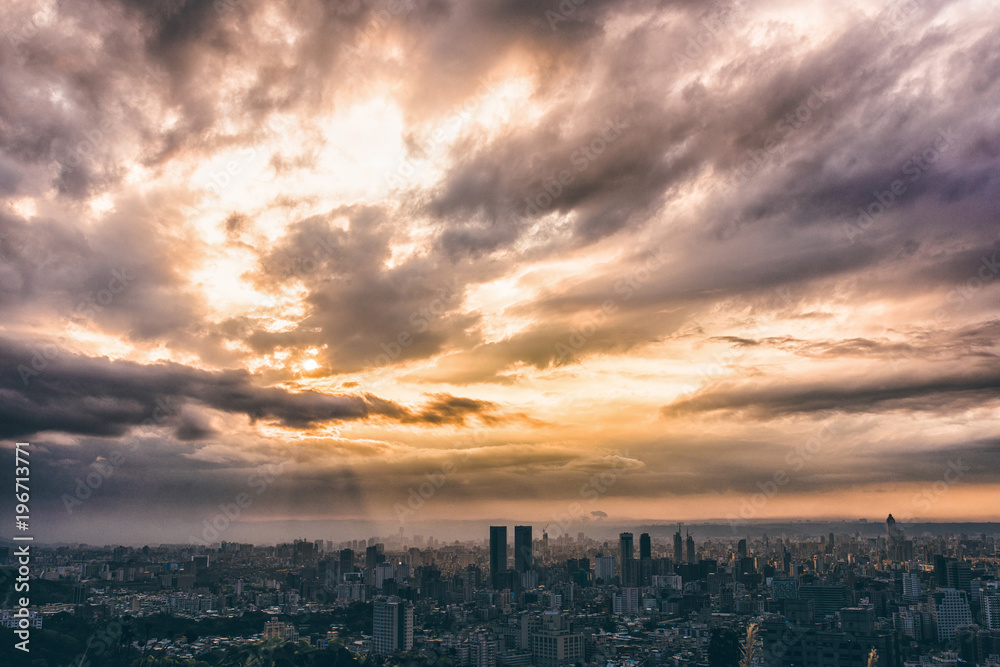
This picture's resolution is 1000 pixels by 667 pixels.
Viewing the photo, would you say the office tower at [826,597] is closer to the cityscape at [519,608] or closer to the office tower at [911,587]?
the cityscape at [519,608]

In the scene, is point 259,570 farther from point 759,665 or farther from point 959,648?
point 959,648

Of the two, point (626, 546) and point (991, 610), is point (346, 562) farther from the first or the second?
point (991, 610)

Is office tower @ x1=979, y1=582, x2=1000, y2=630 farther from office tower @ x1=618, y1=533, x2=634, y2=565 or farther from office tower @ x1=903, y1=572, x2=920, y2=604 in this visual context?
office tower @ x1=618, y1=533, x2=634, y2=565

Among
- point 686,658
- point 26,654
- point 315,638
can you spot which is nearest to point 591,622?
point 686,658

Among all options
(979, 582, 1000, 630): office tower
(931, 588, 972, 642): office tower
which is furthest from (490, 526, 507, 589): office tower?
(979, 582, 1000, 630): office tower

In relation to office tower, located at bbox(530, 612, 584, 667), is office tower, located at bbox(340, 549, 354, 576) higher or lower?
lower

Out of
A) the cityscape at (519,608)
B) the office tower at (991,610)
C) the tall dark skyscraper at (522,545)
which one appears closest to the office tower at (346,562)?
the cityscape at (519,608)
